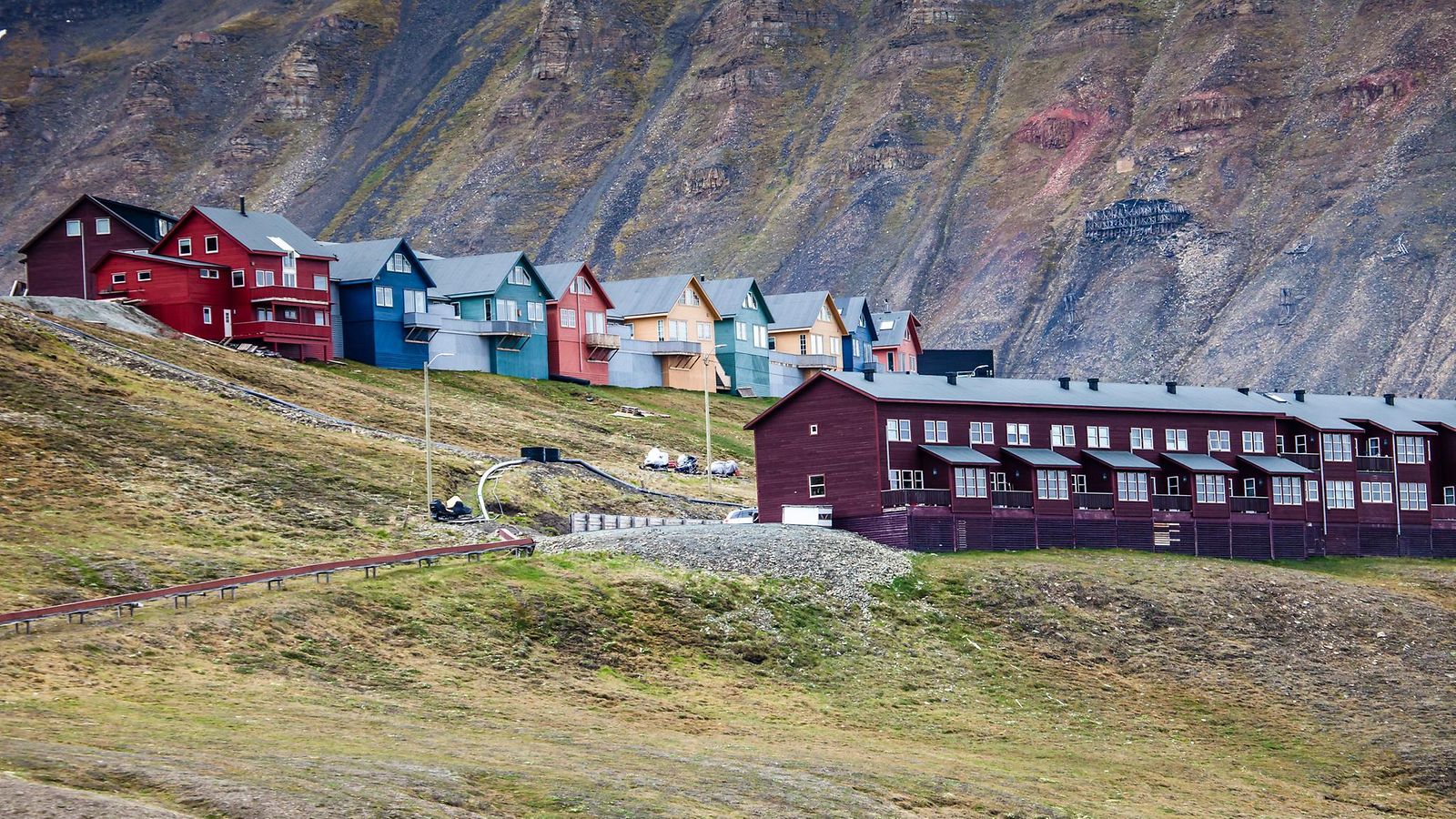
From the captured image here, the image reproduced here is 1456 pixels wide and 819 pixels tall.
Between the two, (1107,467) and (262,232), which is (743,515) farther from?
(262,232)

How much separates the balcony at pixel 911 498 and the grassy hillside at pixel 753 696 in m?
3.33

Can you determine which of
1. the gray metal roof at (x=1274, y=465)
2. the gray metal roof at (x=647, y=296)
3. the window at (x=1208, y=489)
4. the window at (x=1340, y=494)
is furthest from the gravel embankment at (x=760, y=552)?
the gray metal roof at (x=647, y=296)

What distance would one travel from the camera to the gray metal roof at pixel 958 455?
82.6 metres

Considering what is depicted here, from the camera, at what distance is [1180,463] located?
90188 mm

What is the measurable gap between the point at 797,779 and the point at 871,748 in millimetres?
6957

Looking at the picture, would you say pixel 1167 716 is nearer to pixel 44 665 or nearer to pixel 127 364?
pixel 44 665

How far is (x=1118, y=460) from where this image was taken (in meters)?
88.7

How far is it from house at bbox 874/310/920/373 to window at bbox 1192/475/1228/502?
60.9 m

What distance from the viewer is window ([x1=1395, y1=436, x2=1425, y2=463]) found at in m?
98.9

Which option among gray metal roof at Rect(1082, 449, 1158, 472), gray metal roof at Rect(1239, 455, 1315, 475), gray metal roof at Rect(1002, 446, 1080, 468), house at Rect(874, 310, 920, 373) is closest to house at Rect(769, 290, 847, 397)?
house at Rect(874, 310, 920, 373)

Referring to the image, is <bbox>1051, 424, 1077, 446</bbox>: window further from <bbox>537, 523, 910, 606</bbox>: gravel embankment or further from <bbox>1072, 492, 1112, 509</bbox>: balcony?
<bbox>537, 523, 910, 606</bbox>: gravel embankment

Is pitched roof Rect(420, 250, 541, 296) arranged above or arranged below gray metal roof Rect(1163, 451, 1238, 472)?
above

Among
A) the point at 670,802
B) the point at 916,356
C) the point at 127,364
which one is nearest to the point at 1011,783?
the point at 670,802

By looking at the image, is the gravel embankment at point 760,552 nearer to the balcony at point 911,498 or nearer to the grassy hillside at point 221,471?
the balcony at point 911,498
